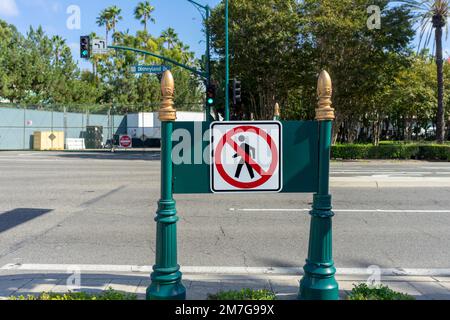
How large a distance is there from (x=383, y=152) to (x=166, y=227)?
2271cm

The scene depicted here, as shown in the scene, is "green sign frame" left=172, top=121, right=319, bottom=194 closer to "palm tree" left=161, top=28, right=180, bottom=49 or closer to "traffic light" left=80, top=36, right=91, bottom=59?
"traffic light" left=80, top=36, right=91, bottom=59

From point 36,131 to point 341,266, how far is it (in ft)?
116

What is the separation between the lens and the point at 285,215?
763 cm

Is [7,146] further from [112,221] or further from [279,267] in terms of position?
[279,267]

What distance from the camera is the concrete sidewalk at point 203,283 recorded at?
12.6ft

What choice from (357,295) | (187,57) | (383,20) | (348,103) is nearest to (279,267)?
(357,295)

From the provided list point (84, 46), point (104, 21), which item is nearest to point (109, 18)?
point (104, 21)

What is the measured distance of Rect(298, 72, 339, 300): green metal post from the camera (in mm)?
3168

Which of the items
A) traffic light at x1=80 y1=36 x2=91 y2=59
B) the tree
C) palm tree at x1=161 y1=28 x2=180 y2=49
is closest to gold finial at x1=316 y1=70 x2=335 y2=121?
traffic light at x1=80 y1=36 x2=91 y2=59

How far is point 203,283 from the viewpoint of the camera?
4141 millimetres

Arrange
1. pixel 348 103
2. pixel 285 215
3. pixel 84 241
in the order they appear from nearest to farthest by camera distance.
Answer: pixel 84 241, pixel 285 215, pixel 348 103

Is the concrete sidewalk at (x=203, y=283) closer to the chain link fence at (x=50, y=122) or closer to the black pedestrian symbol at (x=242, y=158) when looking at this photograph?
the black pedestrian symbol at (x=242, y=158)

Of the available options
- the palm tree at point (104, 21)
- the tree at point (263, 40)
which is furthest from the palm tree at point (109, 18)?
the tree at point (263, 40)
